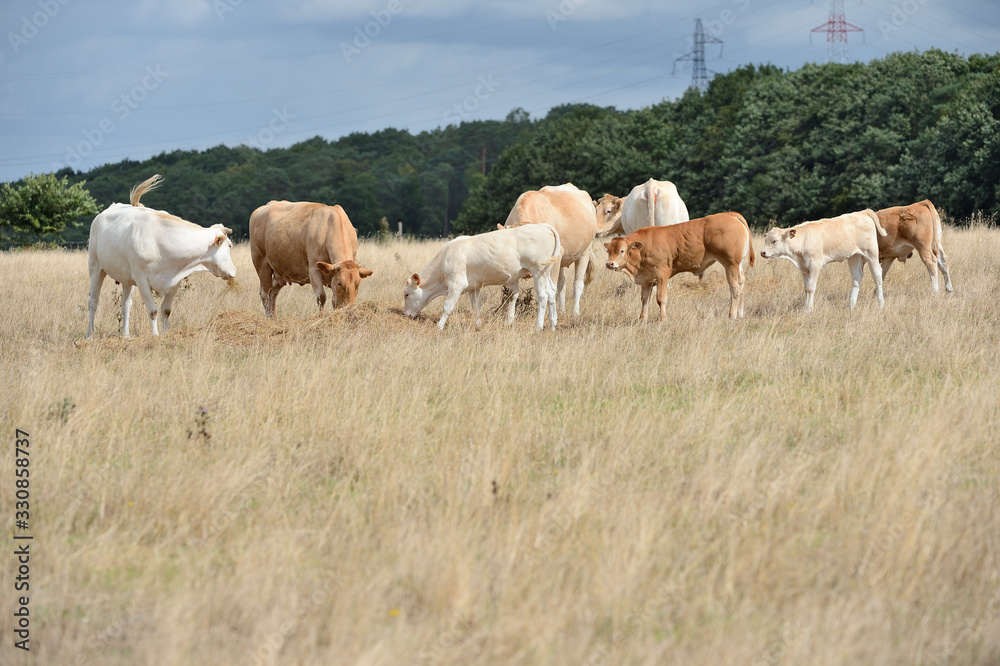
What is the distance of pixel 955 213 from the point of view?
33906mm

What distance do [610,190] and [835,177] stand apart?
1844 centimetres

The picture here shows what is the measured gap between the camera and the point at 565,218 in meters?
13.1

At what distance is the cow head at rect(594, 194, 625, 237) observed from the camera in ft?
54.3

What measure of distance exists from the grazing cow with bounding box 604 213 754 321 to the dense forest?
24920 millimetres

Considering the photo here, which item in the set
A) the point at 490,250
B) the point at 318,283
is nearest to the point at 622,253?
the point at 490,250

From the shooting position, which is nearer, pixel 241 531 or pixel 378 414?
pixel 241 531

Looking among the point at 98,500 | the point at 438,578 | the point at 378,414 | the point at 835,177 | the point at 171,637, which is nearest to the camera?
the point at 171,637

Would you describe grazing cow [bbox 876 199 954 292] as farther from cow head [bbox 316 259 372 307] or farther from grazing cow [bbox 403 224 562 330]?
cow head [bbox 316 259 372 307]

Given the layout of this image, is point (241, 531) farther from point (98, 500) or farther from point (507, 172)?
point (507, 172)

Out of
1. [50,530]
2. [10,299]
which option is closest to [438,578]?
[50,530]

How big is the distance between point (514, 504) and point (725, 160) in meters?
42.8

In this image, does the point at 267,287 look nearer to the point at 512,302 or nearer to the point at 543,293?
the point at 512,302

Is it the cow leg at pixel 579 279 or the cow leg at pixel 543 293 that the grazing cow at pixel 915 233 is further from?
the cow leg at pixel 543 293

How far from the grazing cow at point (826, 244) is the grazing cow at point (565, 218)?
288cm
